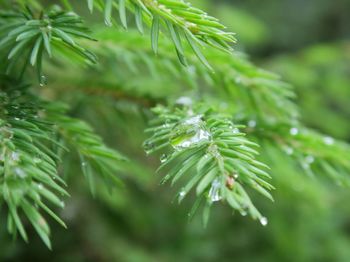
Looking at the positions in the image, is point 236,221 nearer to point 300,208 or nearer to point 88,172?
point 300,208

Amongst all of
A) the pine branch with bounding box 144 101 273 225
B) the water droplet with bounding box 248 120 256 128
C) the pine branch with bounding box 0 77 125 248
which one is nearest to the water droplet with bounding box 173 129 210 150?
the pine branch with bounding box 144 101 273 225

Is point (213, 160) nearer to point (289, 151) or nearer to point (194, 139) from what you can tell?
point (194, 139)

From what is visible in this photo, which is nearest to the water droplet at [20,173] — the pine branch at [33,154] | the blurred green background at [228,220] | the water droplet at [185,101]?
the pine branch at [33,154]

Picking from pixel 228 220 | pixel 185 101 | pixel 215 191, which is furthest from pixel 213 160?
pixel 228 220

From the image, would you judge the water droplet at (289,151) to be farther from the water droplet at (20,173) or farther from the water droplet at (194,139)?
the water droplet at (20,173)

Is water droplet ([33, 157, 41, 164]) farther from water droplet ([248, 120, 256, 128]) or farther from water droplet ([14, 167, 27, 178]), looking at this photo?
water droplet ([248, 120, 256, 128])

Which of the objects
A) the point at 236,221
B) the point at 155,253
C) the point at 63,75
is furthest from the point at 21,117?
the point at 236,221

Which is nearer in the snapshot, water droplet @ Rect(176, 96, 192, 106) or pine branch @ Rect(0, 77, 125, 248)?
pine branch @ Rect(0, 77, 125, 248)

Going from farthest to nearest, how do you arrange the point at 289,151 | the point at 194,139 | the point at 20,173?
the point at 289,151 → the point at 194,139 → the point at 20,173

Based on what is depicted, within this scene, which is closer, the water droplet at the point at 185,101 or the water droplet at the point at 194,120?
the water droplet at the point at 194,120
